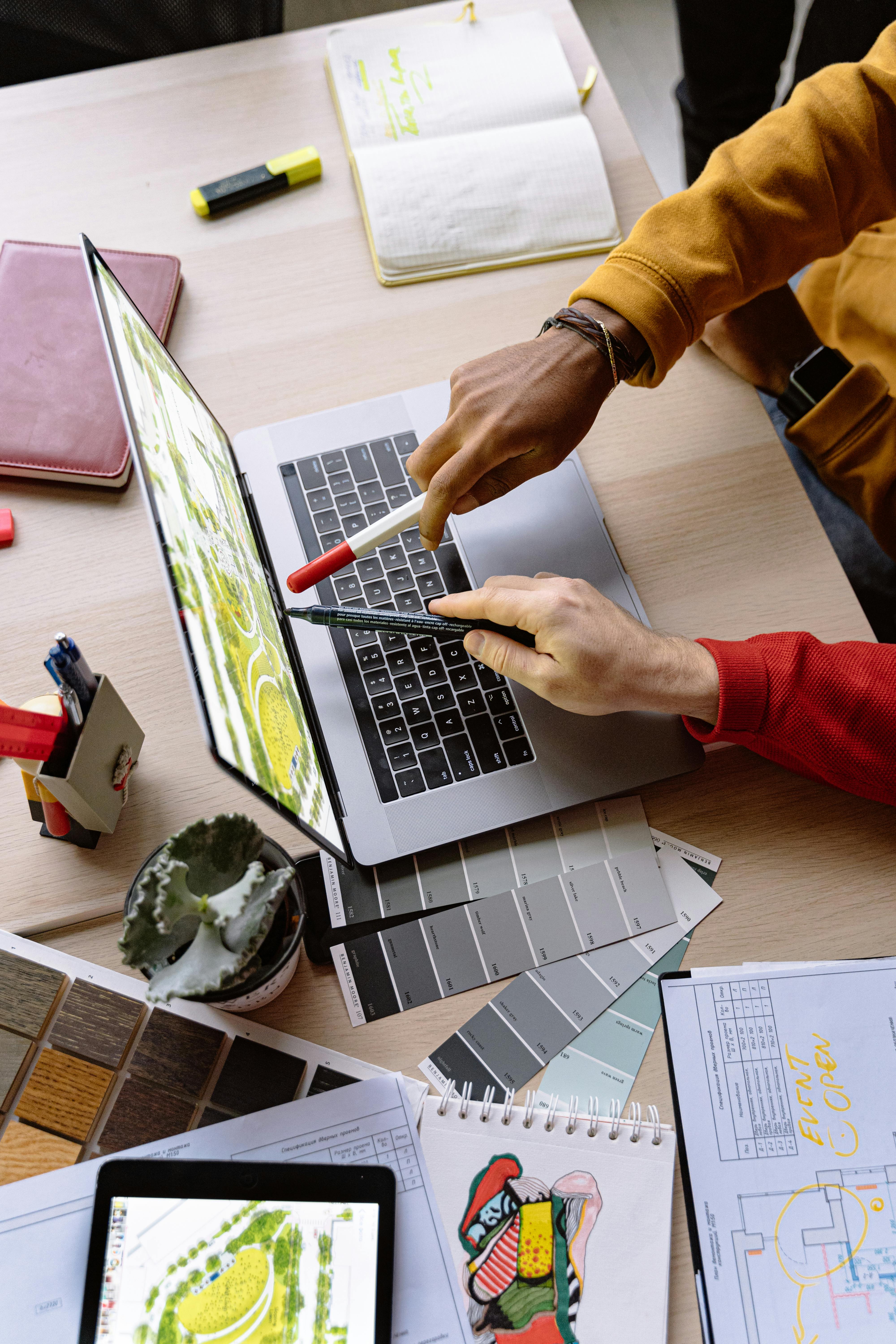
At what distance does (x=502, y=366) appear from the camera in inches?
30.4

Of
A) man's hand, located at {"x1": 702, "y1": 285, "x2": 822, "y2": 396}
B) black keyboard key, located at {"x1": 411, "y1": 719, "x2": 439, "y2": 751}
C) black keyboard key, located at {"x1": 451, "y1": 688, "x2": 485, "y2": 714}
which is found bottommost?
black keyboard key, located at {"x1": 411, "y1": 719, "x2": 439, "y2": 751}

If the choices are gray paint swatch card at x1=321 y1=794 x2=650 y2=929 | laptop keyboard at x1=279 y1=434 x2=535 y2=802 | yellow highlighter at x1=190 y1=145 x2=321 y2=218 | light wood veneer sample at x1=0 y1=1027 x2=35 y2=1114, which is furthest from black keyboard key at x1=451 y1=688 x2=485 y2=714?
yellow highlighter at x1=190 y1=145 x2=321 y2=218

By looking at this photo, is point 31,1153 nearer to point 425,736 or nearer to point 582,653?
point 425,736

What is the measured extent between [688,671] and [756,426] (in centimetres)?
31

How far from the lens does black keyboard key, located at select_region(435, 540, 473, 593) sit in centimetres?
77

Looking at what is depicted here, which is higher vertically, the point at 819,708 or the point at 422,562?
the point at 422,562

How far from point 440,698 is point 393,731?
5 cm

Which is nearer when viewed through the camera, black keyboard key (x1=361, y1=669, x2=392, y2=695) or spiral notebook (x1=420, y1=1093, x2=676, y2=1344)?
spiral notebook (x1=420, y1=1093, x2=676, y2=1344)

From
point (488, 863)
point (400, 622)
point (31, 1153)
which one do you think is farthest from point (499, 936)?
point (31, 1153)

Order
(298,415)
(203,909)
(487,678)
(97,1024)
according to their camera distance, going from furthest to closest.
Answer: (298,415)
(487,678)
(97,1024)
(203,909)

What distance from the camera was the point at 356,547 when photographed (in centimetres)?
73

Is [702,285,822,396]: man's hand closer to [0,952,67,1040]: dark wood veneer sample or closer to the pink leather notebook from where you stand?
the pink leather notebook

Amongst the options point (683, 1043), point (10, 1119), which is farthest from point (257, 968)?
point (683, 1043)

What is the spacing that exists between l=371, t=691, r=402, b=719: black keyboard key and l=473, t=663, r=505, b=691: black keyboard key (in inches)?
2.9
